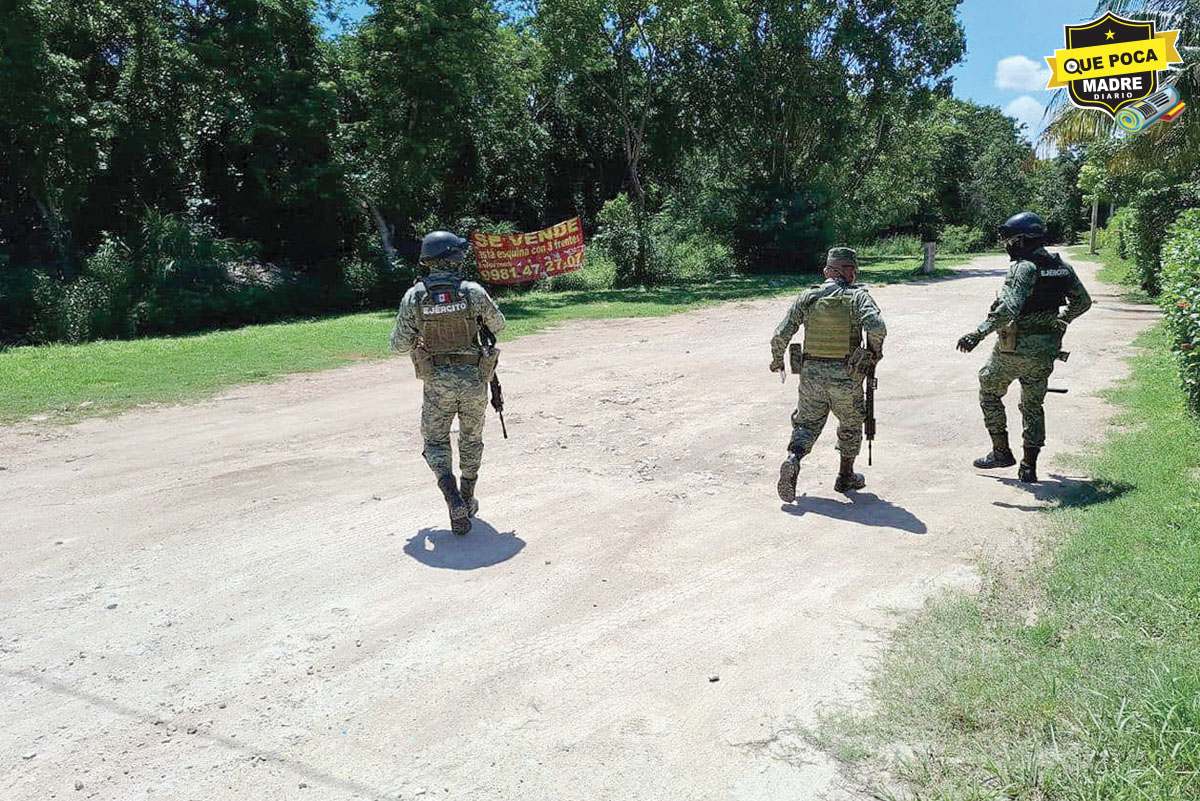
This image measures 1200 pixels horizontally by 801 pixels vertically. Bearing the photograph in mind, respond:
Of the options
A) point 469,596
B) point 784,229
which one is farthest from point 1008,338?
point 784,229

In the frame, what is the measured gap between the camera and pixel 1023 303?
20.2 ft

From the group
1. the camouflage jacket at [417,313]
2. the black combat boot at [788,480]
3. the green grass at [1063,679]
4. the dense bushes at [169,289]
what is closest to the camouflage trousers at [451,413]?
the camouflage jacket at [417,313]

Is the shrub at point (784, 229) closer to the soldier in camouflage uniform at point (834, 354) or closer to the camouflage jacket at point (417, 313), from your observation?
the soldier in camouflage uniform at point (834, 354)

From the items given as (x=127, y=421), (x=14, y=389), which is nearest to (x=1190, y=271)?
(x=127, y=421)

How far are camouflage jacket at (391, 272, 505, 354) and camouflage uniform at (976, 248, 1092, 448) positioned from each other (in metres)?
3.56

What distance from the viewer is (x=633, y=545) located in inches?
205

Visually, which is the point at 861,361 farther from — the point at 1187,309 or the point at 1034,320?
the point at 1187,309

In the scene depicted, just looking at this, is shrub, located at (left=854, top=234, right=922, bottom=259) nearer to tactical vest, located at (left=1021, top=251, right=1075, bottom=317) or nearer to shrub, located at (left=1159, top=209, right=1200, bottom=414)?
shrub, located at (left=1159, top=209, right=1200, bottom=414)

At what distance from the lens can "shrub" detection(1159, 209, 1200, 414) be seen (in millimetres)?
7089

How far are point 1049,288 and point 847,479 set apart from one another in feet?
6.52

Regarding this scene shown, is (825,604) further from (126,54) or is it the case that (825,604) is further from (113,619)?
(126,54)

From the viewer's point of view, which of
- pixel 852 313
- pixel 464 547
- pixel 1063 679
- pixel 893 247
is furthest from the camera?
pixel 893 247

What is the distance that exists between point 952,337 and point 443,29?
42.7ft

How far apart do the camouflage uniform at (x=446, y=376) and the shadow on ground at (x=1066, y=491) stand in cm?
360
